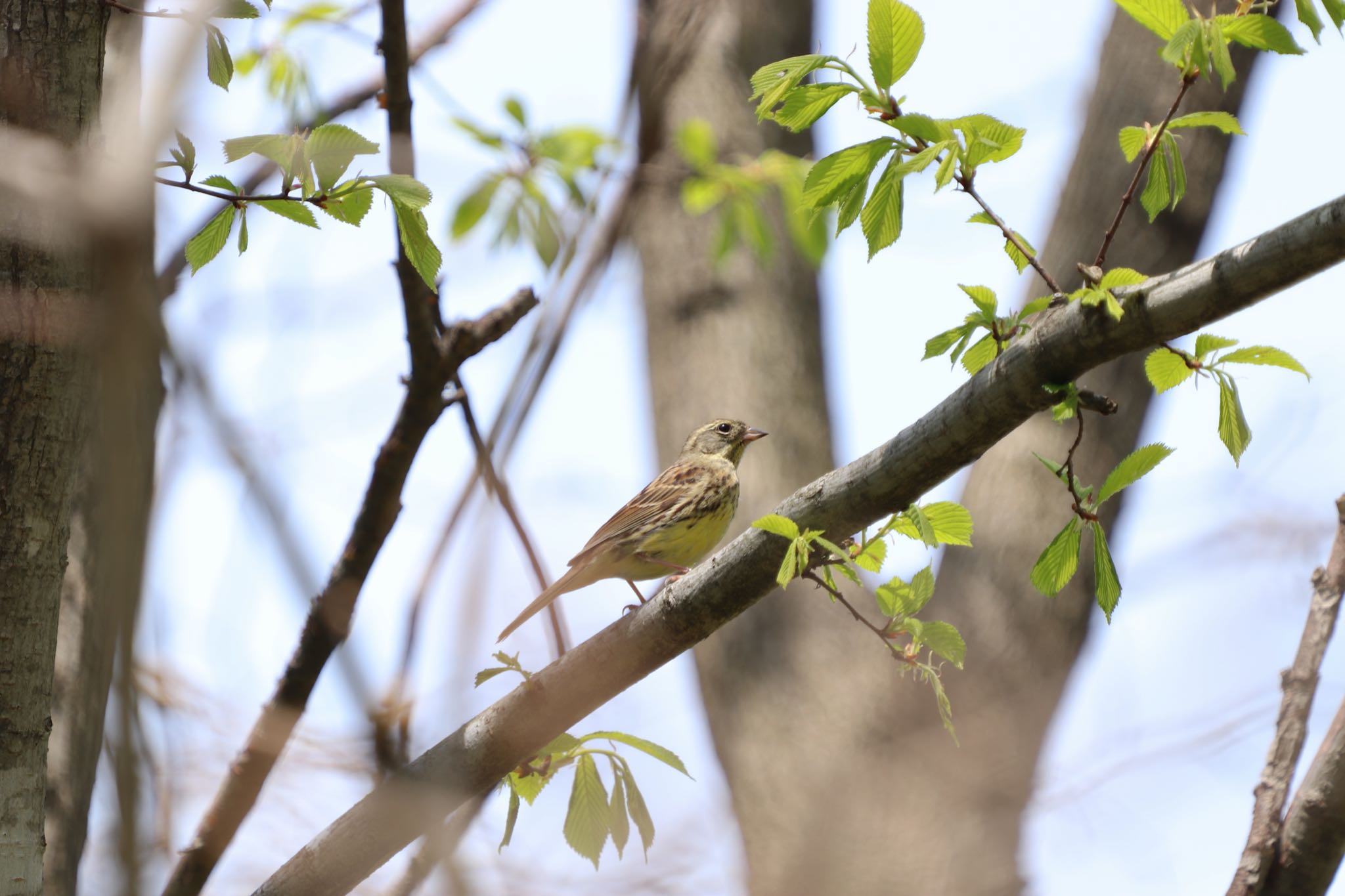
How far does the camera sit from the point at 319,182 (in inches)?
120

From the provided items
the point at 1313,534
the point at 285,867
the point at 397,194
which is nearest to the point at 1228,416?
the point at 397,194

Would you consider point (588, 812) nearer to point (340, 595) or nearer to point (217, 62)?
point (340, 595)

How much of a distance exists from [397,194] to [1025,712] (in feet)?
15.9

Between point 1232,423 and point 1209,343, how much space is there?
246 mm

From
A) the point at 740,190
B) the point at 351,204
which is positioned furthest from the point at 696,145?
the point at 351,204

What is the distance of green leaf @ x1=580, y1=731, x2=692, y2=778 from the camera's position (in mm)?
3676

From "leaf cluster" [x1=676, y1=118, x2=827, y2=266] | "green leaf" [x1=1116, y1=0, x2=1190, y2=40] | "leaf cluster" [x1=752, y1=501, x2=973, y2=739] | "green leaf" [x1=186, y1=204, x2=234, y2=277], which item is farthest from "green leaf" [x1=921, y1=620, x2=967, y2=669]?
"leaf cluster" [x1=676, y1=118, x2=827, y2=266]

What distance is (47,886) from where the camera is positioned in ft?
12.5

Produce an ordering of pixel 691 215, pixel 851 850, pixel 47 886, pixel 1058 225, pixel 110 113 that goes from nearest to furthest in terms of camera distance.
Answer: pixel 110 113
pixel 47 886
pixel 851 850
pixel 1058 225
pixel 691 215

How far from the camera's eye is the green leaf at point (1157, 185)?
10.3ft

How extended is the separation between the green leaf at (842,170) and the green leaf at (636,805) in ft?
5.65

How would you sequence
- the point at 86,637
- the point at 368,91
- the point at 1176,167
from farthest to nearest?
the point at 368,91 < the point at 86,637 < the point at 1176,167

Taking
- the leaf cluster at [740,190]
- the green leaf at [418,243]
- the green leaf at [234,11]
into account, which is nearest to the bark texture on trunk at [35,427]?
the green leaf at [234,11]

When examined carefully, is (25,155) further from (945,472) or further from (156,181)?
(945,472)
